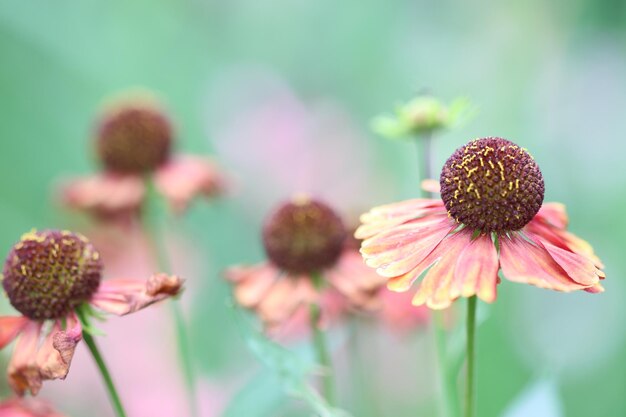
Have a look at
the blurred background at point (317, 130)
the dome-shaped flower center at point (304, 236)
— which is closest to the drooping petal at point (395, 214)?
the dome-shaped flower center at point (304, 236)

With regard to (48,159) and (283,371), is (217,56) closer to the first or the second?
(48,159)

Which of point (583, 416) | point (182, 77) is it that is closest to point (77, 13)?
point (182, 77)

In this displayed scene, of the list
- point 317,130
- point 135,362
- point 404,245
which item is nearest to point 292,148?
point 317,130

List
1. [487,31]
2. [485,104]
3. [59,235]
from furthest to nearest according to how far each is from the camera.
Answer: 1. [487,31]
2. [485,104]
3. [59,235]

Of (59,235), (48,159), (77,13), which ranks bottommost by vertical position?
(48,159)

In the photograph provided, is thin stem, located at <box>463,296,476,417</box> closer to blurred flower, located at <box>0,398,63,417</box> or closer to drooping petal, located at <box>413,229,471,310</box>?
drooping petal, located at <box>413,229,471,310</box>
